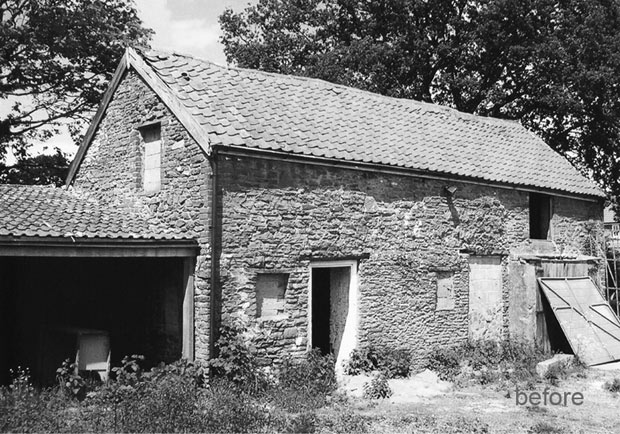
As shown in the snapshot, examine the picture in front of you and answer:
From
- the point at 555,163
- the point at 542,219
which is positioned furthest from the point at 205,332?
the point at 555,163

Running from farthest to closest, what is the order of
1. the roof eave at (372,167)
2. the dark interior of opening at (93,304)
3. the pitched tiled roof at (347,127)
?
1. the pitched tiled roof at (347,127)
2. the dark interior of opening at (93,304)
3. the roof eave at (372,167)

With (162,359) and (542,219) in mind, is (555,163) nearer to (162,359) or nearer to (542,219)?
(542,219)

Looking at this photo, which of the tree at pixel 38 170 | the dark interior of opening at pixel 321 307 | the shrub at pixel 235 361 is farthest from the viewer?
the tree at pixel 38 170

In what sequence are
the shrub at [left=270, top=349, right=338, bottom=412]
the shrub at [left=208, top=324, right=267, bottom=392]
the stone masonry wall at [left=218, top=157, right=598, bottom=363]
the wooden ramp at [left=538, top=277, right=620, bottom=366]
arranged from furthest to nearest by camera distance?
the wooden ramp at [left=538, top=277, right=620, bottom=366] → the stone masonry wall at [left=218, top=157, right=598, bottom=363] → the shrub at [left=208, top=324, right=267, bottom=392] → the shrub at [left=270, top=349, right=338, bottom=412]

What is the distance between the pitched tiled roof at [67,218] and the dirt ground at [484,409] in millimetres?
4553

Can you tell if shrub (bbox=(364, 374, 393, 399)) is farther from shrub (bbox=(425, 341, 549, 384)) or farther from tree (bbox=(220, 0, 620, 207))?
tree (bbox=(220, 0, 620, 207))

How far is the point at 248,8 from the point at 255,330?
21440mm

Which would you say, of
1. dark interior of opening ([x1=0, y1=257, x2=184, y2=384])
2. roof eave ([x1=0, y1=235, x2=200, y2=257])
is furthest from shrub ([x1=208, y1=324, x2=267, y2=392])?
roof eave ([x1=0, y1=235, x2=200, y2=257])

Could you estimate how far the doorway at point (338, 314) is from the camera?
11.7m

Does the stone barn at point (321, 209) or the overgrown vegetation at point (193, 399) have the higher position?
the stone barn at point (321, 209)

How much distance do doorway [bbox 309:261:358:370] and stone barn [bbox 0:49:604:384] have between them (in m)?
0.03

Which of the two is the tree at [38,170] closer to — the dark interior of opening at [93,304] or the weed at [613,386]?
the dark interior of opening at [93,304]

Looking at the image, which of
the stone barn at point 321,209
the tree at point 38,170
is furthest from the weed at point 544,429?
the tree at point 38,170

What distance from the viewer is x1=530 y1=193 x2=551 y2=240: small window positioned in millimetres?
15914
